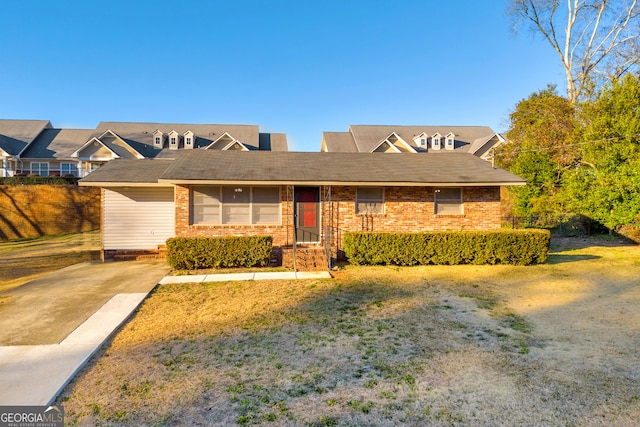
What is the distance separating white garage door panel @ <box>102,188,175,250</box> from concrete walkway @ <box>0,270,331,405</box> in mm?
6024

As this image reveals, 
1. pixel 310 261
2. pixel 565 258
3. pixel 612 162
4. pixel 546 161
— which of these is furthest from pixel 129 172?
pixel 546 161

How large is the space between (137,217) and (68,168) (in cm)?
2757

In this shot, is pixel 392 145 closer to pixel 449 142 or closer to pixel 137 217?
pixel 449 142

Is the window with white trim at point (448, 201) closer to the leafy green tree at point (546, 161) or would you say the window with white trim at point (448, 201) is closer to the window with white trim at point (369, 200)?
the window with white trim at point (369, 200)

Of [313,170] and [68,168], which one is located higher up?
[68,168]

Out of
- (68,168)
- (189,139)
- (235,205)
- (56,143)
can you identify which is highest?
(189,139)

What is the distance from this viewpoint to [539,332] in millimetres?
5230

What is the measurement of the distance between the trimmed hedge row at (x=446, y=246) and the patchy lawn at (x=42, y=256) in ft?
30.3

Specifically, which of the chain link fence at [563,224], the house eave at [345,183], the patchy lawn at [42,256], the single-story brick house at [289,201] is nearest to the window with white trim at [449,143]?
the chain link fence at [563,224]

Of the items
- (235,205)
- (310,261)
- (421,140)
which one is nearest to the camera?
(310,261)

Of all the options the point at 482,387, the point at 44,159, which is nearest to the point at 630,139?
the point at 482,387

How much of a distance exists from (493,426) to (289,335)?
2.93 meters

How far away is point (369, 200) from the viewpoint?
11586mm

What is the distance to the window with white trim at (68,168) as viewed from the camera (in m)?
32.2
